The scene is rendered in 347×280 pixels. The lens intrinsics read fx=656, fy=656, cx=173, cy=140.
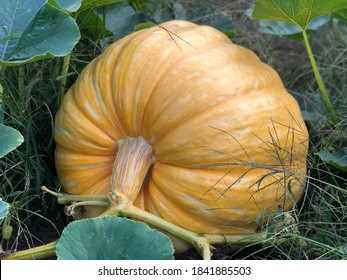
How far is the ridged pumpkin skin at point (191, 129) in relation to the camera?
1.59 metres

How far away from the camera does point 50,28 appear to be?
5.35 feet

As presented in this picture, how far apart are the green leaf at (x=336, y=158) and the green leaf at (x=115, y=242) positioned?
587mm

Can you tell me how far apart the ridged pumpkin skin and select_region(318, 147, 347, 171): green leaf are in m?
0.09

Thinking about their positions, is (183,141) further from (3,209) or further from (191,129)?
(3,209)

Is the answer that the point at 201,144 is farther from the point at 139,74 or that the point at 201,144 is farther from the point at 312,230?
the point at 312,230

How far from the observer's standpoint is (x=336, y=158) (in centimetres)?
183

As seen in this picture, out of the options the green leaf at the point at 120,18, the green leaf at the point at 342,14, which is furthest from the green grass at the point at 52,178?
the green leaf at the point at 342,14

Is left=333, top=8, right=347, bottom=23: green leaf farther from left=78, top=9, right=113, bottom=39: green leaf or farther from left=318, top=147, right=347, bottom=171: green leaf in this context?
left=78, top=9, right=113, bottom=39: green leaf

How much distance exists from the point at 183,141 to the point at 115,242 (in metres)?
0.32

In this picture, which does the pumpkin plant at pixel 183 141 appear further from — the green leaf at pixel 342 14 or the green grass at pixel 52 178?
the green leaf at pixel 342 14

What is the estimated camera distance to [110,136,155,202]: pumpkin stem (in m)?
1.59

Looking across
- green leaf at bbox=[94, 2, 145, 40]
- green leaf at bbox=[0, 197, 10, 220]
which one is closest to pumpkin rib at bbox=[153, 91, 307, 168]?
green leaf at bbox=[0, 197, 10, 220]
